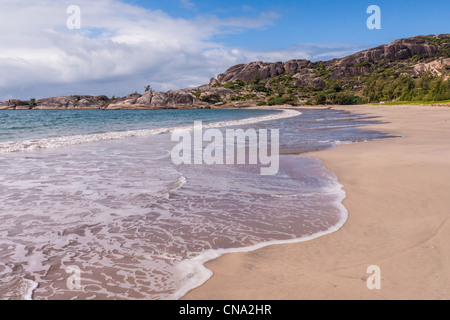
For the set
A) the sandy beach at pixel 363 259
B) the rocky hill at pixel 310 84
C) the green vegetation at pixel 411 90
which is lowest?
the sandy beach at pixel 363 259

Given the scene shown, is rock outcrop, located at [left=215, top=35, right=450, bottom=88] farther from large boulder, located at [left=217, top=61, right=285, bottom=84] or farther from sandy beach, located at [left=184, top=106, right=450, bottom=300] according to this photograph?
sandy beach, located at [left=184, top=106, right=450, bottom=300]

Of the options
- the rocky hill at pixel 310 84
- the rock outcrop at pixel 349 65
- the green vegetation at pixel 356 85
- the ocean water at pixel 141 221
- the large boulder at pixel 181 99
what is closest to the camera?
the ocean water at pixel 141 221

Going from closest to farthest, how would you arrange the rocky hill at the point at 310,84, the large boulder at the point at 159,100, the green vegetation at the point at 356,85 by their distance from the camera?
1. the green vegetation at the point at 356,85
2. the rocky hill at the point at 310,84
3. the large boulder at the point at 159,100

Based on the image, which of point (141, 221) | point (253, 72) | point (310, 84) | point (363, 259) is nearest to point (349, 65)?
point (310, 84)

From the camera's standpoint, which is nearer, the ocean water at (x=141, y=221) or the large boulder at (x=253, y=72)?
the ocean water at (x=141, y=221)

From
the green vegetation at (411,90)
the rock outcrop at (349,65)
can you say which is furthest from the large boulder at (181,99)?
the green vegetation at (411,90)

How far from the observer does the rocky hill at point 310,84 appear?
119375 millimetres

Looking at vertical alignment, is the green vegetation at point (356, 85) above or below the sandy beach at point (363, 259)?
above

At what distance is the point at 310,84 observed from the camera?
16000 centimetres

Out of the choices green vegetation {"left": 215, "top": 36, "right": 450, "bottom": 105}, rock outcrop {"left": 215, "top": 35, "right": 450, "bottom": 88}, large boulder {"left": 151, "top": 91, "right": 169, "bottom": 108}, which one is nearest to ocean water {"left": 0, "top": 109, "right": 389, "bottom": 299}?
green vegetation {"left": 215, "top": 36, "right": 450, "bottom": 105}

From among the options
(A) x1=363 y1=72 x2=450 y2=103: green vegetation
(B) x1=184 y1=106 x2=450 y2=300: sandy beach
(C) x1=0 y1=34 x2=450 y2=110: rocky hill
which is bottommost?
(B) x1=184 y1=106 x2=450 y2=300: sandy beach

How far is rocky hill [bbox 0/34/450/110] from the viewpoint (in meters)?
119

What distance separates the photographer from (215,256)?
463 centimetres

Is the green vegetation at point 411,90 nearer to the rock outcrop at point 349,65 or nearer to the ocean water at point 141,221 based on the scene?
the rock outcrop at point 349,65
